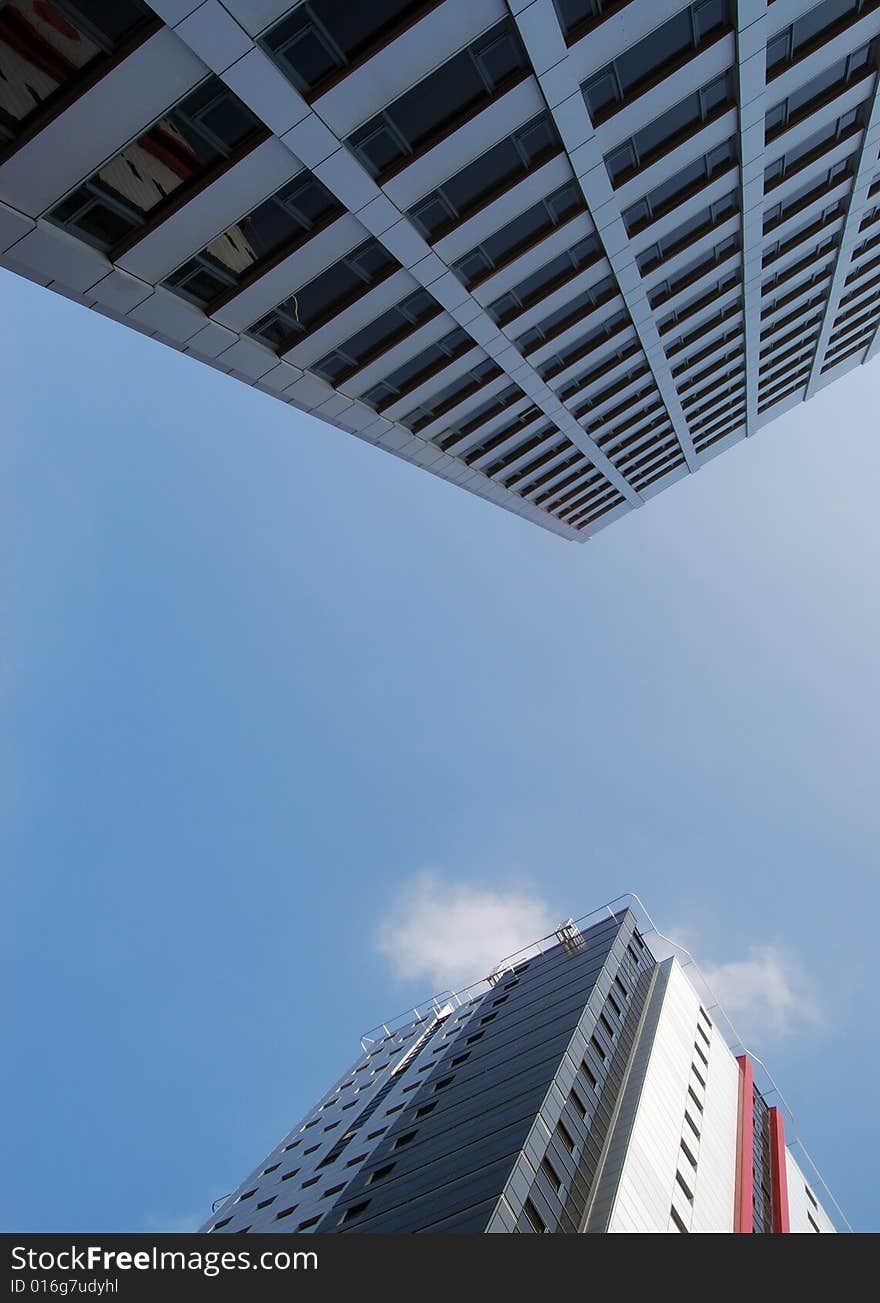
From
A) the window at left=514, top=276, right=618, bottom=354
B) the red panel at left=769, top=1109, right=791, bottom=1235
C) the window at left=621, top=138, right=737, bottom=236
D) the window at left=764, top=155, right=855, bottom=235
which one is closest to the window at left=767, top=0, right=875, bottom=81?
the window at left=621, top=138, right=737, bottom=236

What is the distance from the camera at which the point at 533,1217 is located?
26891 millimetres

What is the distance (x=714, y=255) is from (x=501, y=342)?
8.46 m

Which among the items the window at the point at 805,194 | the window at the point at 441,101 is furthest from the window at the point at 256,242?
the window at the point at 805,194

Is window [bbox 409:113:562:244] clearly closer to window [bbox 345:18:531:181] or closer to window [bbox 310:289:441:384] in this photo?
window [bbox 345:18:531:181]

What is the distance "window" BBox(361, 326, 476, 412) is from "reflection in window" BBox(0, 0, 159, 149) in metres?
12.4

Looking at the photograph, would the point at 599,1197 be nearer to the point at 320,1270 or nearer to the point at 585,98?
the point at 320,1270

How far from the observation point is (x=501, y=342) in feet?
83.6

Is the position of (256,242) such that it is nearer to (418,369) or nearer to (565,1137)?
(418,369)

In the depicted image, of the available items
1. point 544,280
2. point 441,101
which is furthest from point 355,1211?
point 441,101

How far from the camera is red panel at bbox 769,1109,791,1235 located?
39.5 meters

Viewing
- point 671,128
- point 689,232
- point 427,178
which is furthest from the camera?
point 689,232

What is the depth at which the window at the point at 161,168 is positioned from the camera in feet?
47.5

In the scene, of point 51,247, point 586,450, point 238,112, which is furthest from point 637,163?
point 586,450

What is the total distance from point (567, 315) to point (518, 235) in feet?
19.0
